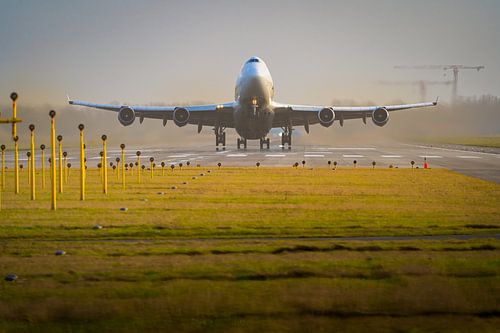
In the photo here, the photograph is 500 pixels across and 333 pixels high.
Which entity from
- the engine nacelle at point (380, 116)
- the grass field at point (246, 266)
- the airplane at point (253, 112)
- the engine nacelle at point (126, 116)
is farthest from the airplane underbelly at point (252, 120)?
the grass field at point (246, 266)

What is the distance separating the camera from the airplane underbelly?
162 ft

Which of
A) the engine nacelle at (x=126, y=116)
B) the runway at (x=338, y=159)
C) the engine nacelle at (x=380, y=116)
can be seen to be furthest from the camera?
the engine nacelle at (x=380, y=116)

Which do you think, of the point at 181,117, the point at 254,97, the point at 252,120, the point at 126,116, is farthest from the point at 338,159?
the point at 126,116

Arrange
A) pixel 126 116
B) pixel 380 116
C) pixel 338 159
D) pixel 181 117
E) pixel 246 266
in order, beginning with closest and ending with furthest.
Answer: pixel 246 266 → pixel 338 159 → pixel 126 116 → pixel 181 117 → pixel 380 116

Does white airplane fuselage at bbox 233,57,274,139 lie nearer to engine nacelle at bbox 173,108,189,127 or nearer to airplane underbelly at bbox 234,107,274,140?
airplane underbelly at bbox 234,107,274,140

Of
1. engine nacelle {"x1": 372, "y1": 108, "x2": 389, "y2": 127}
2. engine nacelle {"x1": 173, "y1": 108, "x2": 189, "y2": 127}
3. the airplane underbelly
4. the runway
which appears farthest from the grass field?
engine nacelle {"x1": 372, "y1": 108, "x2": 389, "y2": 127}

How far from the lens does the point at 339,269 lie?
766cm

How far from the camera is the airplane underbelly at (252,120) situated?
162 feet

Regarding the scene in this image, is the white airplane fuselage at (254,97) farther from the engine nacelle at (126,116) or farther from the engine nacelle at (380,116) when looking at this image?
the engine nacelle at (380,116)

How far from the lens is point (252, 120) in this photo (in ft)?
164

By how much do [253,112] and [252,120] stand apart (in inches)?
51.3

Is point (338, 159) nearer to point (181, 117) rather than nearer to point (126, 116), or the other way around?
point (181, 117)

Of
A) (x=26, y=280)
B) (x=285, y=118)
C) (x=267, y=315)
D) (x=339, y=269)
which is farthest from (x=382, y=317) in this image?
(x=285, y=118)

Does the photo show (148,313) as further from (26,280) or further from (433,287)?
(433,287)
